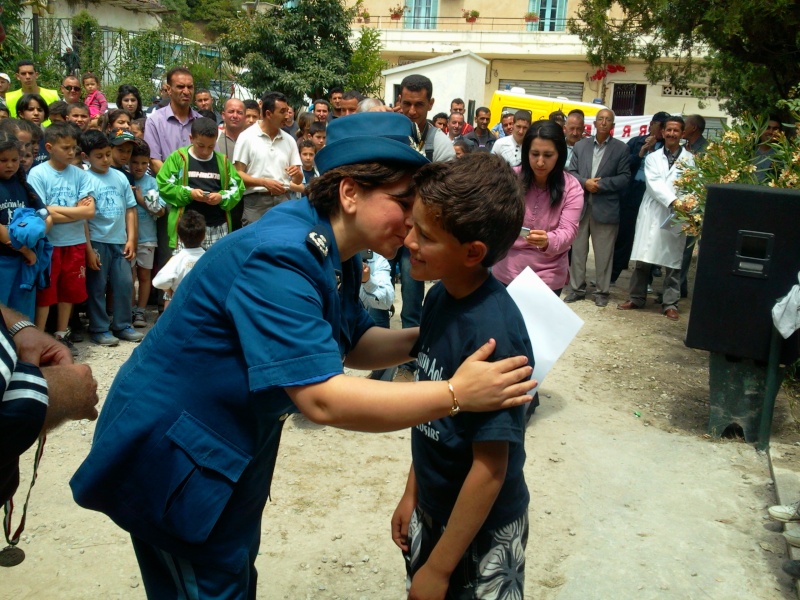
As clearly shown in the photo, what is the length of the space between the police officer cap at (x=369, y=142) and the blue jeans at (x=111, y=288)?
504 cm

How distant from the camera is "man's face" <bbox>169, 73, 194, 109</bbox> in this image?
766 cm

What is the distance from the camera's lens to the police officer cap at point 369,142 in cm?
188

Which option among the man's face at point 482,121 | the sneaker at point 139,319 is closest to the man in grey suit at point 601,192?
the man's face at point 482,121

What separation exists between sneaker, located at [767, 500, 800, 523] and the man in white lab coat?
472 centimetres

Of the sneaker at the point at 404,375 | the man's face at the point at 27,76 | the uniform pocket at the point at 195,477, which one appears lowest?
the sneaker at the point at 404,375

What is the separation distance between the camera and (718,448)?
5.00m

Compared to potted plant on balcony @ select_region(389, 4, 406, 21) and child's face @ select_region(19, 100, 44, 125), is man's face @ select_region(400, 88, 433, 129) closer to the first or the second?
child's face @ select_region(19, 100, 44, 125)

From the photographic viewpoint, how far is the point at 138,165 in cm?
704

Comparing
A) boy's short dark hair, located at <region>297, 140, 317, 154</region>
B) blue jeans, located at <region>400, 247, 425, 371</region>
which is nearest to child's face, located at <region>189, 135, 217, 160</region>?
boy's short dark hair, located at <region>297, 140, 317, 154</region>

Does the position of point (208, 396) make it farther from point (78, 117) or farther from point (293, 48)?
point (293, 48)

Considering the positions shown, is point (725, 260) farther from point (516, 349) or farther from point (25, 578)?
point (25, 578)

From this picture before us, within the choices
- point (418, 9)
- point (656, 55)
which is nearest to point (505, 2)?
point (418, 9)

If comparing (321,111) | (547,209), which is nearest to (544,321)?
A: (547,209)

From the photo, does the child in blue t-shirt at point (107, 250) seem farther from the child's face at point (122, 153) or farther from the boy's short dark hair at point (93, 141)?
the child's face at point (122, 153)
